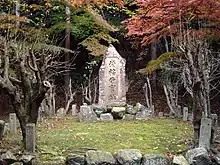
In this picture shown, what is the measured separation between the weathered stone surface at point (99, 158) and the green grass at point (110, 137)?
587 millimetres

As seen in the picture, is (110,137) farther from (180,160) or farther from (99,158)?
(180,160)

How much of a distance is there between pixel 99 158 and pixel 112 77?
727 centimetres

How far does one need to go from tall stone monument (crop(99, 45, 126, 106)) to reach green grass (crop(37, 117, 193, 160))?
194 cm

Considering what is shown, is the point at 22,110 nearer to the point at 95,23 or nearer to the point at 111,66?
the point at 111,66

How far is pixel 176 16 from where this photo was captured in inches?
404

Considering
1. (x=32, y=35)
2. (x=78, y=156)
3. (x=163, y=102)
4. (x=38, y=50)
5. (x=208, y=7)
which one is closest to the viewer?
(x=78, y=156)

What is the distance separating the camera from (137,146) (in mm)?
7852

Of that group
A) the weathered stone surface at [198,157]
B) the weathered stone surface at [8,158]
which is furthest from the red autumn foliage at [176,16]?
the weathered stone surface at [8,158]

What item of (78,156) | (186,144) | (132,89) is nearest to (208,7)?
(186,144)

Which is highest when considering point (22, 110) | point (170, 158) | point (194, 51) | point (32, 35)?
point (32, 35)

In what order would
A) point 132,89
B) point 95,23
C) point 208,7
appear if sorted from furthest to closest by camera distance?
point 132,89 → point 95,23 → point 208,7

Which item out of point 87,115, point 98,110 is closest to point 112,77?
point 98,110

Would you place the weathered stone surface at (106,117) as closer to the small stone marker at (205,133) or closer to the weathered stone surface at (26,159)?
the small stone marker at (205,133)

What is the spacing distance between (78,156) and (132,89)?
1353 centimetres
